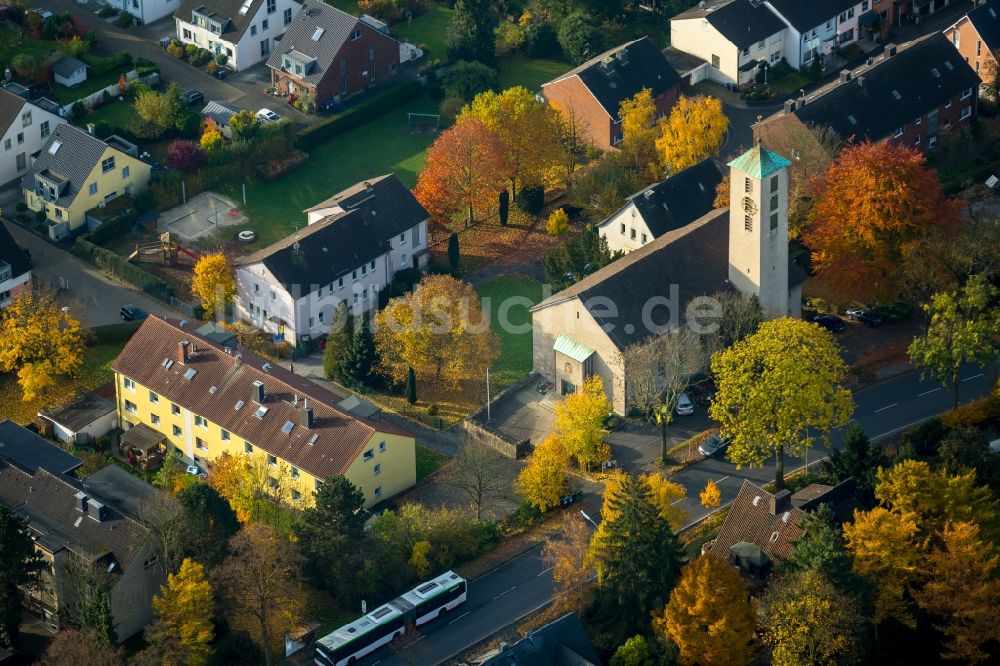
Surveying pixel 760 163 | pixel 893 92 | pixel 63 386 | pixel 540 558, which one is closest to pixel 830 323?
pixel 760 163

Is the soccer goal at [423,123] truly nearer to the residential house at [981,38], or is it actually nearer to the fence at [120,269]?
the fence at [120,269]

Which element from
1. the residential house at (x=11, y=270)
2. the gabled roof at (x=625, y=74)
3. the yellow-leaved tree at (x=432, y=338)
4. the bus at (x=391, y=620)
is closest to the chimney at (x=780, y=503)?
the bus at (x=391, y=620)

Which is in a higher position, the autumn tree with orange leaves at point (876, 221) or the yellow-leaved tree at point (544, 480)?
the autumn tree with orange leaves at point (876, 221)

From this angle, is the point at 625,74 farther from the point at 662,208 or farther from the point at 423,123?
the point at 662,208

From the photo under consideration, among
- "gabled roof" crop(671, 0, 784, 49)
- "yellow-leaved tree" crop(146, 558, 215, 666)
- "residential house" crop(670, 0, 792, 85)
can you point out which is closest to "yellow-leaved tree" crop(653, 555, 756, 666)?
"yellow-leaved tree" crop(146, 558, 215, 666)

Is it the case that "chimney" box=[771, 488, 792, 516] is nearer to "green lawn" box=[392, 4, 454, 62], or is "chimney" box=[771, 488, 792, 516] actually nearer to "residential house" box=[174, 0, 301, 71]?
"green lawn" box=[392, 4, 454, 62]

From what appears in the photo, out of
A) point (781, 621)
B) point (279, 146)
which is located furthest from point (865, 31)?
point (781, 621)
